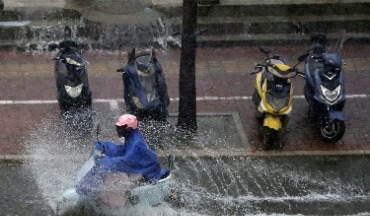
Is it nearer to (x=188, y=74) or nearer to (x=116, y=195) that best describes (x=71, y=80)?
(x=188, y=74)

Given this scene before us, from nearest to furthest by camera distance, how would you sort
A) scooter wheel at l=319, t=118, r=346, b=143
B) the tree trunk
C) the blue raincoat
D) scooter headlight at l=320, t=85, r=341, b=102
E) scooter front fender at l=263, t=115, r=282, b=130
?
the blue raincoat < scooter front fender at l=263, t=115, r=282, b=130 < the tree trunk < scooter wheel at l=319, t=118, r=346, b=143 < scooter headlight at l=320, t=85, r=341, b=102

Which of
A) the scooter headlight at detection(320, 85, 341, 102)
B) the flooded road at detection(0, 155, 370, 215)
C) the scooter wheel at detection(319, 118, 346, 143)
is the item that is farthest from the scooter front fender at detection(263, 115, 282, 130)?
the scooter headlight at detection(320, 85, 341, 102)

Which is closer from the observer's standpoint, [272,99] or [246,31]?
[272,99]

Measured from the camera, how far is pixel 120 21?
17344 millimetres

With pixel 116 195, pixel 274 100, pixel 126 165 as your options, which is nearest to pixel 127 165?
pixel 126 165

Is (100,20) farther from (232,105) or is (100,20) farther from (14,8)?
(232,105)

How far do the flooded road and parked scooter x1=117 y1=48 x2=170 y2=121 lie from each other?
1.09 metres

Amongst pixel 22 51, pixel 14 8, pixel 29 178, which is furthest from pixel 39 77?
pixel 29 178

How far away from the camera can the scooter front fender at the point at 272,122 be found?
515 inches

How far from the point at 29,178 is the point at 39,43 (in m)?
5.46

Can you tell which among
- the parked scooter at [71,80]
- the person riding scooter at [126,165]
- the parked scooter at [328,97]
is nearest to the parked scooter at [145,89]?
the parked scooter at [71,80]

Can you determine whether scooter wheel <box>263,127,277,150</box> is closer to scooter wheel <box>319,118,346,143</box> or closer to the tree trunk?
scooter wheel <box>319,118,346,143</box>

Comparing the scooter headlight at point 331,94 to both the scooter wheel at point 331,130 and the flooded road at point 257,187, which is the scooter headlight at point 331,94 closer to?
the scooter wheel at point 331,130

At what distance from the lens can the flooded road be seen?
11492 millimetres
